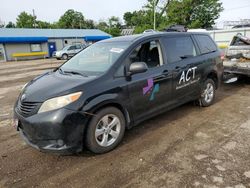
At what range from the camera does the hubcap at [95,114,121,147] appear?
10.8 feet

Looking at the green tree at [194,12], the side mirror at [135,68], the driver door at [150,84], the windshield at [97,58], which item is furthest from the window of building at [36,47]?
the side mirror at [135,68]

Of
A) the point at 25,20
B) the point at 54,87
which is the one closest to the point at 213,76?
the point at 54,87

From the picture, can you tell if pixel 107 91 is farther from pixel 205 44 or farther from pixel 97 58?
pixel 205 44

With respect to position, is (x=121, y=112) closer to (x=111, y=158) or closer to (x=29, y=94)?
(x=111, y=158)

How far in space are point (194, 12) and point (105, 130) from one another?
136 feet

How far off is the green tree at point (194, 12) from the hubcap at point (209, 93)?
34.7 m

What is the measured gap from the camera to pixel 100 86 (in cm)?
321

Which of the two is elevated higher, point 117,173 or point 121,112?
point 121,112

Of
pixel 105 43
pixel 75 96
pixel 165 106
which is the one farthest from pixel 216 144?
pixel 105 43

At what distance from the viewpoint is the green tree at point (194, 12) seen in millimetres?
37281

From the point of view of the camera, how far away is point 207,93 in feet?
17.8

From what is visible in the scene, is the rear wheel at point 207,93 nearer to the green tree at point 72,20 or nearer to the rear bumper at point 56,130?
the rear bumper at point 56,130

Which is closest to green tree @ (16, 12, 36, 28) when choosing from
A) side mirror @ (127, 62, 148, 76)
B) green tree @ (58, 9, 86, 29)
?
green tree @ (58, 9, 86, 29)

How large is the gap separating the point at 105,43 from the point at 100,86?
148 centimetres
